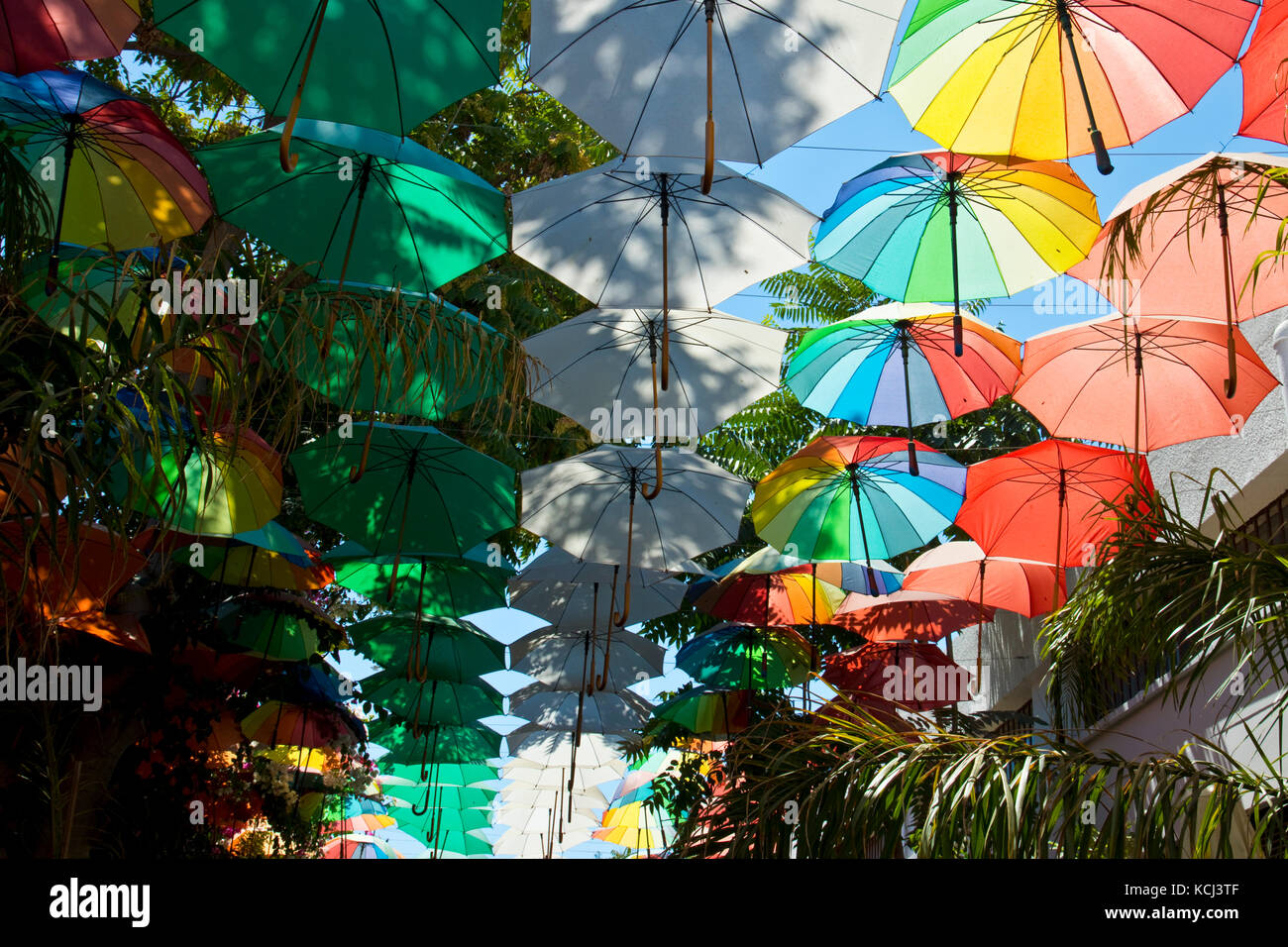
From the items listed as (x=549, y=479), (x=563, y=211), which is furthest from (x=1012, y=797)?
(x=549, y=479)

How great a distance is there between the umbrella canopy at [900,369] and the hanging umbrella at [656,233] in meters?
1.07

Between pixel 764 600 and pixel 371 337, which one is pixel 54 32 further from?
pixel 764 600

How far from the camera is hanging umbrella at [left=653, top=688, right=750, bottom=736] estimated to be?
12.0 m

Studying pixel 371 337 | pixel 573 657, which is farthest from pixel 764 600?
pixel 371 337

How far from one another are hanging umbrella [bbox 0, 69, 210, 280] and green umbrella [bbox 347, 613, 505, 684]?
5.57 meters

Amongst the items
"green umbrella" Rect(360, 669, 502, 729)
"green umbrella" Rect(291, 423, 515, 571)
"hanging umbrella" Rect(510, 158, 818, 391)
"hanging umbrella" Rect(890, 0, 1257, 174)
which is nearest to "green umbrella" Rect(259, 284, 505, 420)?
"hanging umbrella" Rect(510, 158, 818, 391)

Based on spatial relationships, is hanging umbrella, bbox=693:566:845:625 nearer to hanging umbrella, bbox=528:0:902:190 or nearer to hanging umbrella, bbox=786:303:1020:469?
hanging umbrella, bbox=786:303:1020:469

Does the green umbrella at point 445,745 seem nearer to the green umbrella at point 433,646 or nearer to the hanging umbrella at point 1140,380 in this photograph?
the green umbrella at point 433,646

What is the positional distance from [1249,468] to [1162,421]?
3.58 ft

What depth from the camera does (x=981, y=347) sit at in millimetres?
8469

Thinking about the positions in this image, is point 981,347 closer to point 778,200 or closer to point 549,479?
point 778,200

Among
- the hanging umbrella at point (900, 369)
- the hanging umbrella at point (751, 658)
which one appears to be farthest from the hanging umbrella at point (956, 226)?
the hanging umbrella at point (751, 658)

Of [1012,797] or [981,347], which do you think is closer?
[1012,797]

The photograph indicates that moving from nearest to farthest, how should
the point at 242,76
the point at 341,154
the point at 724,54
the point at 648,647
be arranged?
the point at 242,76 → the point at 724,54 → the point at 341,154 → the point at 648,647
